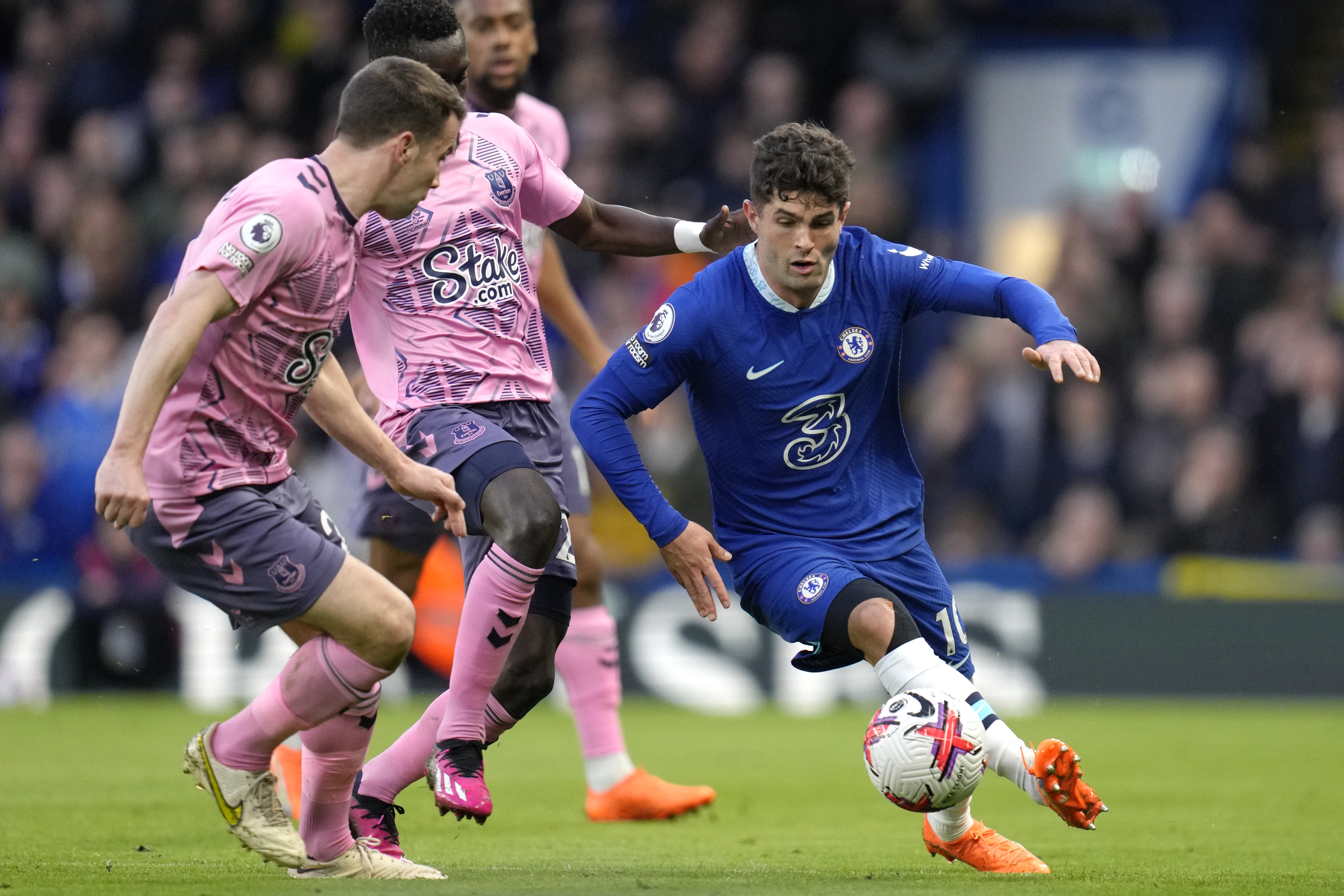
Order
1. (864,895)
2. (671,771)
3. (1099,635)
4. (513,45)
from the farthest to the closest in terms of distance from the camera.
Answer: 1. (1099,635)
2. (671,771)
3. (513,45)
4. (864,895)

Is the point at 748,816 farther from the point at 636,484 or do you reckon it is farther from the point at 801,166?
the point at 801,166

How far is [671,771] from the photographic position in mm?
8492

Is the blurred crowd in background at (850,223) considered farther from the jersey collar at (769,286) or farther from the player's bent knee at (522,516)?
the player's bent knee at (522,516)

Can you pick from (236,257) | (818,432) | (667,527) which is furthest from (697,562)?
(236,257)

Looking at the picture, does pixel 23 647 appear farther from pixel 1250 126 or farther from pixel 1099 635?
pixel 1250 126

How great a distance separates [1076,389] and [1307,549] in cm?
177

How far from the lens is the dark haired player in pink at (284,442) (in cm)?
472

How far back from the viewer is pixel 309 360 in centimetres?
491

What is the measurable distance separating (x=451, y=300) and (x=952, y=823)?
2302 millimetres

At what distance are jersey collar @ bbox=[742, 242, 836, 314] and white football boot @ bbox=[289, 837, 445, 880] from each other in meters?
2.02

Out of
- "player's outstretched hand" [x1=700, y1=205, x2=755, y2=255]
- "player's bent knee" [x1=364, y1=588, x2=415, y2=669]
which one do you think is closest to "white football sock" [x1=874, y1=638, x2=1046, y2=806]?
"player's bent knee" [x1=364, y1=588, x2=415, y2=669]

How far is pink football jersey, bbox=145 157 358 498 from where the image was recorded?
4.66 m

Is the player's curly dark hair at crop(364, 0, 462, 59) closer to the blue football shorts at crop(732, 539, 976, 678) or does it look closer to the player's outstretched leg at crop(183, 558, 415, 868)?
the player's outstretched leg at crop(183, 558, 415, 868)

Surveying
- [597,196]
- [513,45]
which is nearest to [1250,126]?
[597,196]
